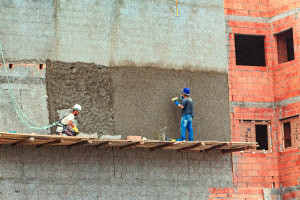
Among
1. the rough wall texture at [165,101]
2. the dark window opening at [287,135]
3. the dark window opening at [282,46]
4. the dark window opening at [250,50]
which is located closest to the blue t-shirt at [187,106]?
the rough wall texture at [165,101]

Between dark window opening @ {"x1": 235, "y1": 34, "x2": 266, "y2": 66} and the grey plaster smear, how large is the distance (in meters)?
2.76

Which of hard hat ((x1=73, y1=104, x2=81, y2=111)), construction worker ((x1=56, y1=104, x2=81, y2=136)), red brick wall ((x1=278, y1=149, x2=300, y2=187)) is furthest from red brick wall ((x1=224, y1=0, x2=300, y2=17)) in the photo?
construction worker ((x1=56, y1=104, x2=81, y2=136))

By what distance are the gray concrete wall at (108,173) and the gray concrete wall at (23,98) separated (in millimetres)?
863

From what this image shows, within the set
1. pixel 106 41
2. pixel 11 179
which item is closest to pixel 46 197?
pixel 11 179

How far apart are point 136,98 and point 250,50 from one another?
22.5 ft

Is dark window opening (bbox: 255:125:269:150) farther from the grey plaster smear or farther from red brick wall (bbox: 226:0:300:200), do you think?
the grey plaster smear

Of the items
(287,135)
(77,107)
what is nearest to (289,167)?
(287,135)

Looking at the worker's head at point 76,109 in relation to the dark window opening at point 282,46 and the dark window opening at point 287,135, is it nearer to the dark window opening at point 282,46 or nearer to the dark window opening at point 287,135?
the dark window opening at point 287,135

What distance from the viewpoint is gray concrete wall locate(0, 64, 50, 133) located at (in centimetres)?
1906

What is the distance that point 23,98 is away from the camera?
1936cm

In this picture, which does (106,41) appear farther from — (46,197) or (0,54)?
(46,197)

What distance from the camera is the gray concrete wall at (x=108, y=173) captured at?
1847cm

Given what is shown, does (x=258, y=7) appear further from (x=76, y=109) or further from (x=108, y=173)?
(x=108, y=173)

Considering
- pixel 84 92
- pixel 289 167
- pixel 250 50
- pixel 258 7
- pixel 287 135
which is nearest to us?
pixel 84 92
